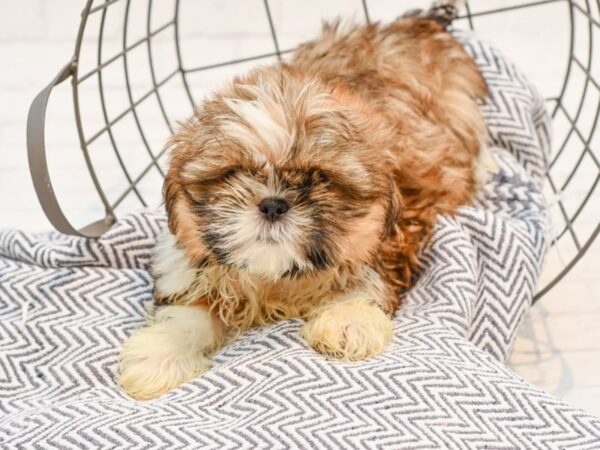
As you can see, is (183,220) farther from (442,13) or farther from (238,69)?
(238,69)

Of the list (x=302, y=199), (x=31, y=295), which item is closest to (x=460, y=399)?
(x=302, y=199)

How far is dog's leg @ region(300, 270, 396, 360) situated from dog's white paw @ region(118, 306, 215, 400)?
258 mm

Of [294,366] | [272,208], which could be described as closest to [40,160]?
Result: [272,208]

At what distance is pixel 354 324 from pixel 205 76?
222cm

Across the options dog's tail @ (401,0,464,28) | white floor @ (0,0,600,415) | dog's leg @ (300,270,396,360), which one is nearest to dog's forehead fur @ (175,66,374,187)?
dog's leg @ (300,270,396,360)

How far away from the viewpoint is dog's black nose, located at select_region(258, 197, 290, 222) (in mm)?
1631

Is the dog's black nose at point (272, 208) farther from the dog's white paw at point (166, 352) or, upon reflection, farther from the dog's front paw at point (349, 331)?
the dog's white paw at point (166, 352)

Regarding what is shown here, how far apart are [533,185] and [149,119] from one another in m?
1.67

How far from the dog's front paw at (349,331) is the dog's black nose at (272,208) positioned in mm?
311

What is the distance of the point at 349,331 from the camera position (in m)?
1.79

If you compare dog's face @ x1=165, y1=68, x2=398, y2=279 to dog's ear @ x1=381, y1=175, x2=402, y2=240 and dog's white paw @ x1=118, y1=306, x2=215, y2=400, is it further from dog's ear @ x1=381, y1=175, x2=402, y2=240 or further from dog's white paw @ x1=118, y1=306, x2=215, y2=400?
dog's white paw @ x1=118, y1=306, x2=215, y2=400

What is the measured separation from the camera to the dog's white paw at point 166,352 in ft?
6.15

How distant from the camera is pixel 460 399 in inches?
67.2

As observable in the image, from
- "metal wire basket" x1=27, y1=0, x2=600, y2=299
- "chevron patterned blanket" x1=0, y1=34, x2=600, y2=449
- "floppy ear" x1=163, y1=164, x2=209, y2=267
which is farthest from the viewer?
"metal wire basket" x1=27, y1=0, x2=600, y2=299
